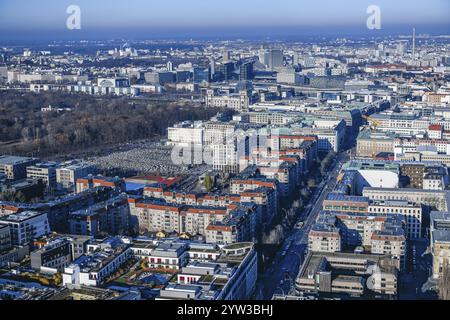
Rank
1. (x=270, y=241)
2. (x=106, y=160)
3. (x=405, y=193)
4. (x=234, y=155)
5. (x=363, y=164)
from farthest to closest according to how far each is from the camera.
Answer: (x=106, y=160), (x=234, y=155), (x=363, y=164), (x=405, y=193), (x=270, y=241)

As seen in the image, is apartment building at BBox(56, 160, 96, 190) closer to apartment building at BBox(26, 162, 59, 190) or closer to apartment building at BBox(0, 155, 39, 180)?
apartment building at BBox(26, 162, 59, 190)

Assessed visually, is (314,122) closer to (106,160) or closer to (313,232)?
(106,160)

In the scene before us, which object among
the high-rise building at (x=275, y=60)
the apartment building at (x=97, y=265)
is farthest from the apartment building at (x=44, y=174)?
the high-rise building at (x=275, y=60)

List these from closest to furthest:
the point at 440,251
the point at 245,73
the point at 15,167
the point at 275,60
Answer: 1. the point at 440,251
2. the point at 15,167
3. the point at 245,73
4. the point at 275,60

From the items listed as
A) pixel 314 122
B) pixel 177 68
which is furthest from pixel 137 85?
pixel 314 122

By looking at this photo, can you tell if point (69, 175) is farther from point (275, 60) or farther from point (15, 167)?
point (275, 60)

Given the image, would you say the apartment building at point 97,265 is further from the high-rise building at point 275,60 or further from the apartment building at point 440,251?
the high-rise building at point 275,60

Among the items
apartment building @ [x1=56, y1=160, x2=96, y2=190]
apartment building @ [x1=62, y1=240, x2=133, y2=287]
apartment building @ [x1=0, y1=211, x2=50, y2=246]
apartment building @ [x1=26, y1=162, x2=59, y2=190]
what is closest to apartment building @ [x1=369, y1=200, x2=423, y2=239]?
apartment building @ [x1=62, y1=240, x2=133, y2=287]

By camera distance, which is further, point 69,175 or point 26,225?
point 69,175

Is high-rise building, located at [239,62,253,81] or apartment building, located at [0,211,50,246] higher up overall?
high-rise building, located at [239,62,253,81]

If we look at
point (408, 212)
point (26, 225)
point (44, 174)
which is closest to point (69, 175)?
point (44, 174)

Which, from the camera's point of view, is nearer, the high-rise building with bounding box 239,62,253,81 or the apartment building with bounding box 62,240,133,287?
the apartment building with bounding box 62,240,133,287
